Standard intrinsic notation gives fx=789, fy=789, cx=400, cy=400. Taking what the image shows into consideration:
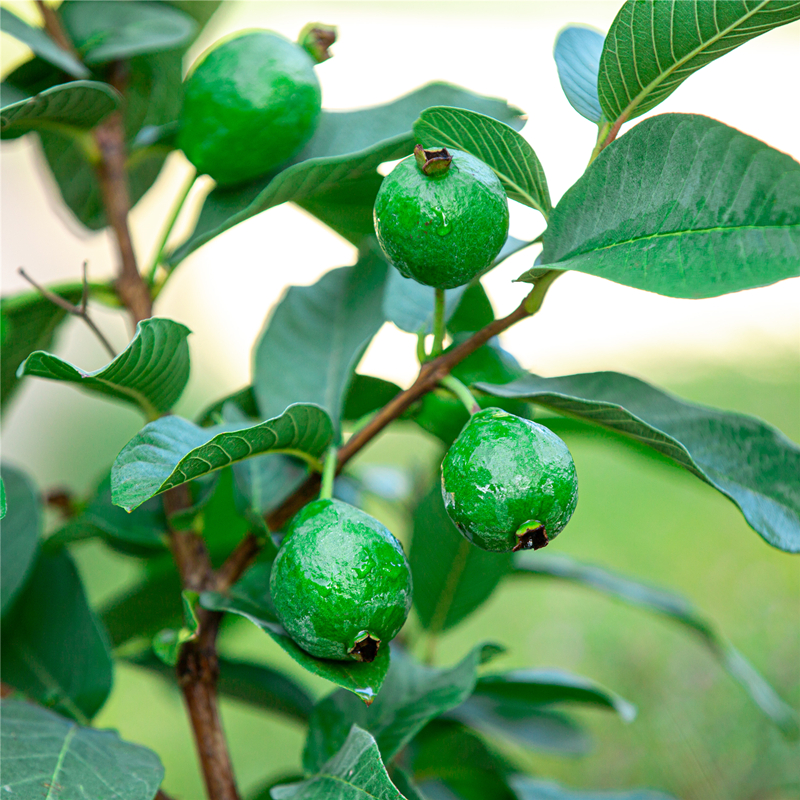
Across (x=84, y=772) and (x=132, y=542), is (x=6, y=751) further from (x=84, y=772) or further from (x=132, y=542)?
(x=132, y=542)

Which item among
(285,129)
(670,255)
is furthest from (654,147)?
(285,129)

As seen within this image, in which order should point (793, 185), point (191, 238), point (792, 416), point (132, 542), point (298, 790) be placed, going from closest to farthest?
point (793, 185) < point (298, 790) < point (191, 238) < point (132, 542) < point (792, 416)

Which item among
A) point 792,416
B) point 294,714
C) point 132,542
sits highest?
point 132,542

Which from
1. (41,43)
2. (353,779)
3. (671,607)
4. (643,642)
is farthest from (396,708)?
(643,642)

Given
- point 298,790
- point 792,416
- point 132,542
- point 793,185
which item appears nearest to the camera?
point 793,185

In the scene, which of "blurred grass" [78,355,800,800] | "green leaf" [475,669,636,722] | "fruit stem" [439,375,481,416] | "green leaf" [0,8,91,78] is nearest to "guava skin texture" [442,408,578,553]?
"fruit stem" [439,375,481,416]

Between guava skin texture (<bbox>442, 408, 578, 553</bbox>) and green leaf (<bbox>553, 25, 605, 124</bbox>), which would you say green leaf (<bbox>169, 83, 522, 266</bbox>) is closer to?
green leaf (<bbox>553, 25, 605, 124</bbox>)
